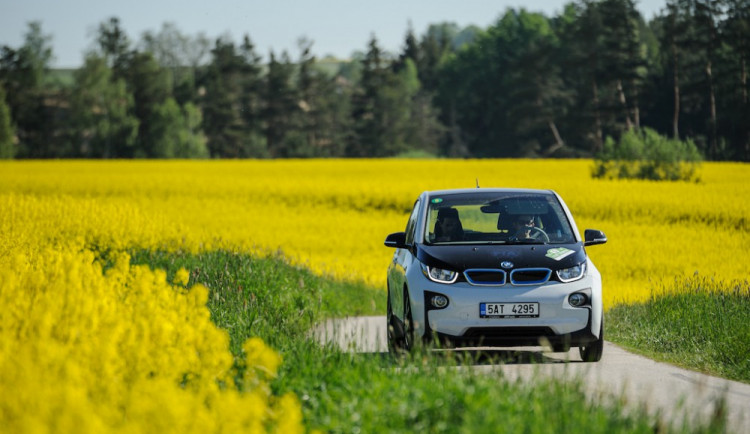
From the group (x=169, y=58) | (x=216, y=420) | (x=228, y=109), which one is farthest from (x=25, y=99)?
(x=216, y=420)

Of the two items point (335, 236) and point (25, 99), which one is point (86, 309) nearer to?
point (335, 236)

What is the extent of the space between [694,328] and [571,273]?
9.20 feet

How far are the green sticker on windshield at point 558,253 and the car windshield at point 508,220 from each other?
384mm

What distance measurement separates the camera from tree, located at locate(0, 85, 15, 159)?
333ft

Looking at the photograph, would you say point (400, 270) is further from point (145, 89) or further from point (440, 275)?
point (145, 89)

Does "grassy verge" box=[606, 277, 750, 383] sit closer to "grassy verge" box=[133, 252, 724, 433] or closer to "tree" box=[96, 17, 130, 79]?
"grassy verge" box=[133, 252, 724, 433]

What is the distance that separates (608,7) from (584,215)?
5552 centimetres

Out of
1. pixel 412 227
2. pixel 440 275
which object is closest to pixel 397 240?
pixel 412 227

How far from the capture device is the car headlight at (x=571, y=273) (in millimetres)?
10711

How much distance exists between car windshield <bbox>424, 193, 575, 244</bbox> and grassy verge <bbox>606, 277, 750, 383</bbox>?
5.68 ft

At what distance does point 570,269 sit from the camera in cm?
1080

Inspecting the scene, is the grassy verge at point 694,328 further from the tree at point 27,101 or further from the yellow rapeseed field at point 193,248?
the tree at point 27,101

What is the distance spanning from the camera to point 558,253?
1093 centimetres

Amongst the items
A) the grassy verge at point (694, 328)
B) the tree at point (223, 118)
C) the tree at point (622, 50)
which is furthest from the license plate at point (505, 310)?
the tree at point (223, 118)
